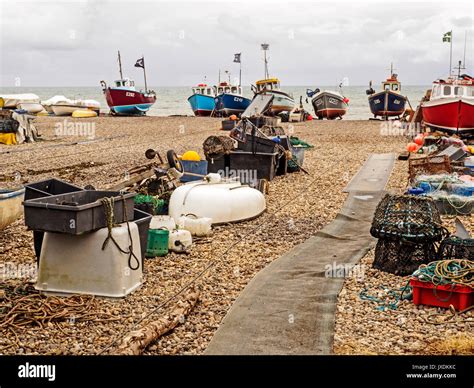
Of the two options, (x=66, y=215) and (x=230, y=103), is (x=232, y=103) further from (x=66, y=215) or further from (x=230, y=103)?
(x=66, y=215)

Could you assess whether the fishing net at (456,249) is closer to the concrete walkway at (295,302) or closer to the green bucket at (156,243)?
the concrete walkway at (295,302)

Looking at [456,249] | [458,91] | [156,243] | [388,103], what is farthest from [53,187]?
[388,103]

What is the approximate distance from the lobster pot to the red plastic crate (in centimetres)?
99

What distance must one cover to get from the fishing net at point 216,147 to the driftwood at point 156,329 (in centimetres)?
722

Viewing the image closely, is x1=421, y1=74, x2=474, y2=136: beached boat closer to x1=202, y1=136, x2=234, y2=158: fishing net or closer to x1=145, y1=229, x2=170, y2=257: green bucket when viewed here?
x1=202, y1=136, x2=234, y2=158: fishing net

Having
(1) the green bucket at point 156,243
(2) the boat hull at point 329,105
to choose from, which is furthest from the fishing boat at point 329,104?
(1) the green bucket at point 156,243

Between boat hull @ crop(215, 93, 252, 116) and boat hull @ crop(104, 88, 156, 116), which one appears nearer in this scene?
boat hull @ crop(215, 93, 252, 116)

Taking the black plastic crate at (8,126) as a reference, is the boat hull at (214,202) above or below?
below

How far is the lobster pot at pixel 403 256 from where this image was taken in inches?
293

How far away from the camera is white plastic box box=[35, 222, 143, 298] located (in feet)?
21.7

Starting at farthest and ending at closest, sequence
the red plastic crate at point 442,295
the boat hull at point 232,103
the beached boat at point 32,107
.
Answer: the beached boat at point 32,107, the boat hull at point 232,103, the red plastic crate at point 442,295

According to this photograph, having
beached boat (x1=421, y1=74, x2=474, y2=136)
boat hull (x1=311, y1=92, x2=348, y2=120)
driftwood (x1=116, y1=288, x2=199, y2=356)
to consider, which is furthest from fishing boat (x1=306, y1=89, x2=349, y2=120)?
driftwood (x1=116, y1=288, x2=199, y2=356)

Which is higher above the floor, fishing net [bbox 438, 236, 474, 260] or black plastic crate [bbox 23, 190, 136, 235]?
black plastic crate [bbox 23, 190, 136, 235]

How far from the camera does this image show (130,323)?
609 centimetres
